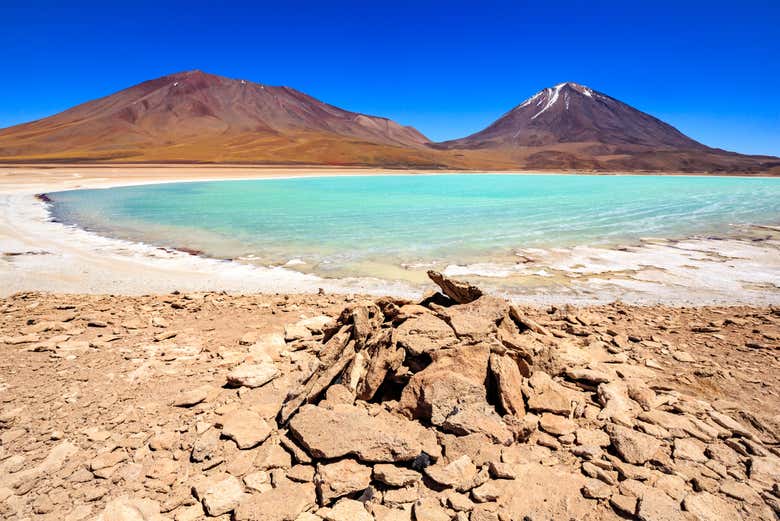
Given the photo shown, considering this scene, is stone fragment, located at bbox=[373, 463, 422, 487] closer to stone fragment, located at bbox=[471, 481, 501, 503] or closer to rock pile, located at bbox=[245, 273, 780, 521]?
rock pile, located at bbox=[245, 273, 780, 521]

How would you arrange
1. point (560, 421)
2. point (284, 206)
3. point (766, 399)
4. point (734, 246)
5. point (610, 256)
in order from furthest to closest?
point (284, 206), point (734, 246), point (610, 256), point (766, 399), point (560, 421)

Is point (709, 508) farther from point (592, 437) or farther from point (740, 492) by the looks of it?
point (592, 437)

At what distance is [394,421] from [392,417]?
67mm

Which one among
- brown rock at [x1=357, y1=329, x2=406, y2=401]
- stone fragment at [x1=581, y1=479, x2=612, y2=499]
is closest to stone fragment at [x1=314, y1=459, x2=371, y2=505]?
brown rock at [x1=357, y1=329, x2=406, y2=401]

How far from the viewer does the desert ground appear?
278 cm

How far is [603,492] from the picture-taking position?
2.79m

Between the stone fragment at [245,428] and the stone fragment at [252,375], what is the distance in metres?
0.52

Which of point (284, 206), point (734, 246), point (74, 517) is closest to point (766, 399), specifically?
point (74, 517)


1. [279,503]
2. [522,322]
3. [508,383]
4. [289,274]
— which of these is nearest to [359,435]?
[279,503]

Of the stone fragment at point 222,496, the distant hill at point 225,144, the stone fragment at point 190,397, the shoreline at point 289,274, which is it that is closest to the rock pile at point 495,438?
the stone fragment at point 222,496

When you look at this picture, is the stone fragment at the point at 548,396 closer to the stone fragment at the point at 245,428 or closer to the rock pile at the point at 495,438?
the rock pile at the point at 495,438

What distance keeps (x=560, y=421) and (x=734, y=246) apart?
12766mm

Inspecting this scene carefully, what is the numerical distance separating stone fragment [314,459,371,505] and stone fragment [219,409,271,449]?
0.67m

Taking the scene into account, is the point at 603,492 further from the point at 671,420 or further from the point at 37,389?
the point at 37,389
